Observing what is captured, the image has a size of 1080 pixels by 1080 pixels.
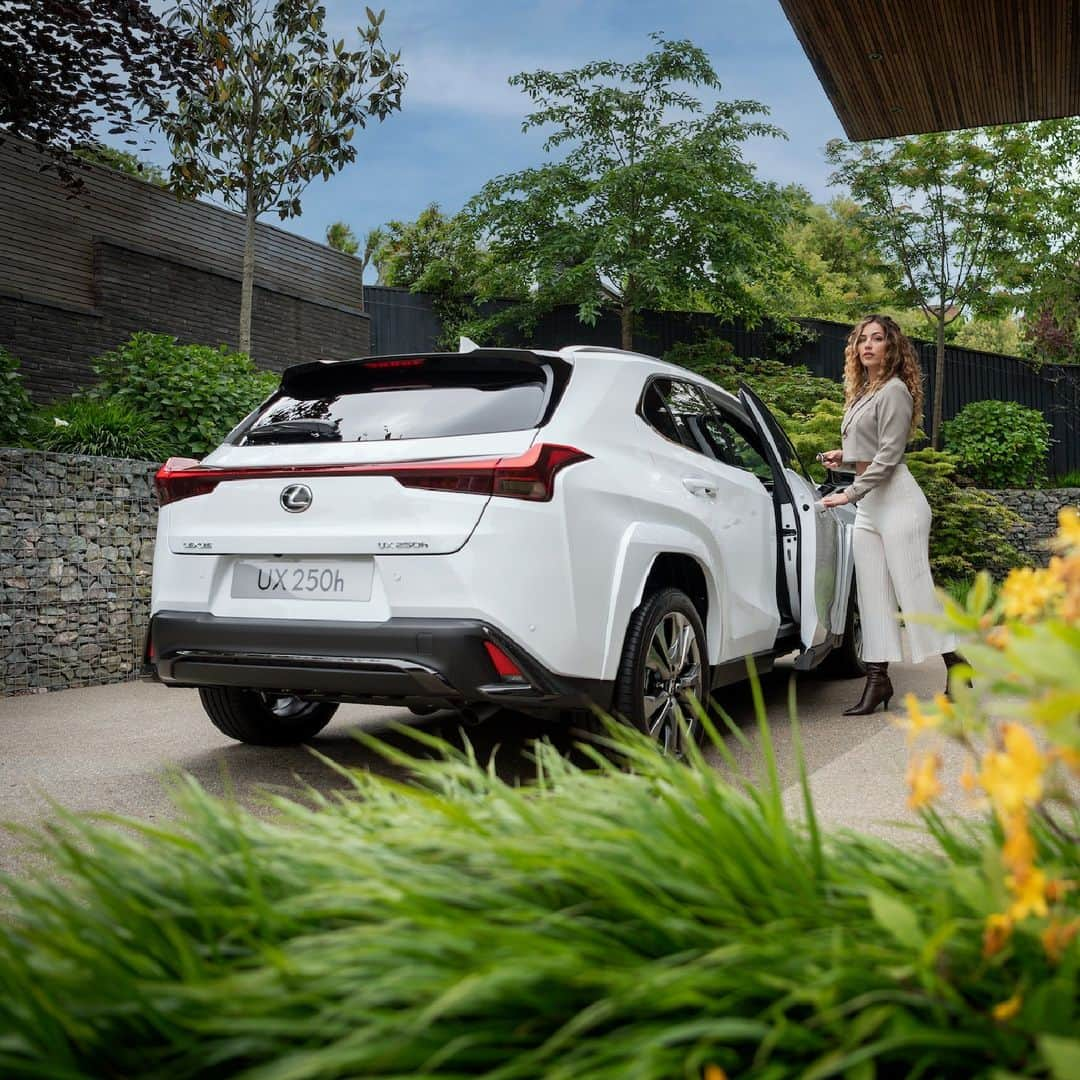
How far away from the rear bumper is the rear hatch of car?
26 centimetres

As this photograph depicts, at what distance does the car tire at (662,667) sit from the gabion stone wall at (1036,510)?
13.2m

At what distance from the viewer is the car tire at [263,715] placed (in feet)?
16.6

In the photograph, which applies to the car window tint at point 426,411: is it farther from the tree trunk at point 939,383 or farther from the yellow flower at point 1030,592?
the tree trunk at point 939,383

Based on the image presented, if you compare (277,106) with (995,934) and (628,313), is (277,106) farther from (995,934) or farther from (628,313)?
(995,934)

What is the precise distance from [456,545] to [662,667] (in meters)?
1.12

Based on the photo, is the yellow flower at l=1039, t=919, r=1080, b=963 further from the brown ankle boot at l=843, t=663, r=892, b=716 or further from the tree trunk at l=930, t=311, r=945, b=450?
the tree trunk at l=930, t=311, r=945, b=450

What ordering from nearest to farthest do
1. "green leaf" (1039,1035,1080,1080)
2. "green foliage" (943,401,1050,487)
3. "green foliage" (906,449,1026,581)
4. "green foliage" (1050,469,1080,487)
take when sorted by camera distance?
"green leaf" (1039,1035,1080,1080) → "green foliage" (906,449,1026,581) → "green foliage" (1050,469,1080,487) → "green foliage" (943,401,1050,487)

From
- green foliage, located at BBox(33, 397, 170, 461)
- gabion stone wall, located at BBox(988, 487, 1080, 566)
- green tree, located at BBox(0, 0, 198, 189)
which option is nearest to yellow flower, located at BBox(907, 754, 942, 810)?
green foliage, located at BBox(33, 397, 170, 461)

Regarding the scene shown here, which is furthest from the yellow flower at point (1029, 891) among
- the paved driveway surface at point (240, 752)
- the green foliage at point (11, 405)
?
the green foliage at point (11, 405)

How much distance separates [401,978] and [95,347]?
52.1ft

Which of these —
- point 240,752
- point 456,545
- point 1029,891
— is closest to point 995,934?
point 1029,891

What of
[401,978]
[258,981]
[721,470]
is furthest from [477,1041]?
[721,470]

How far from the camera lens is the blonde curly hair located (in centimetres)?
612

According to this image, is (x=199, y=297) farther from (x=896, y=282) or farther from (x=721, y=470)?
(x=721, y=470)
